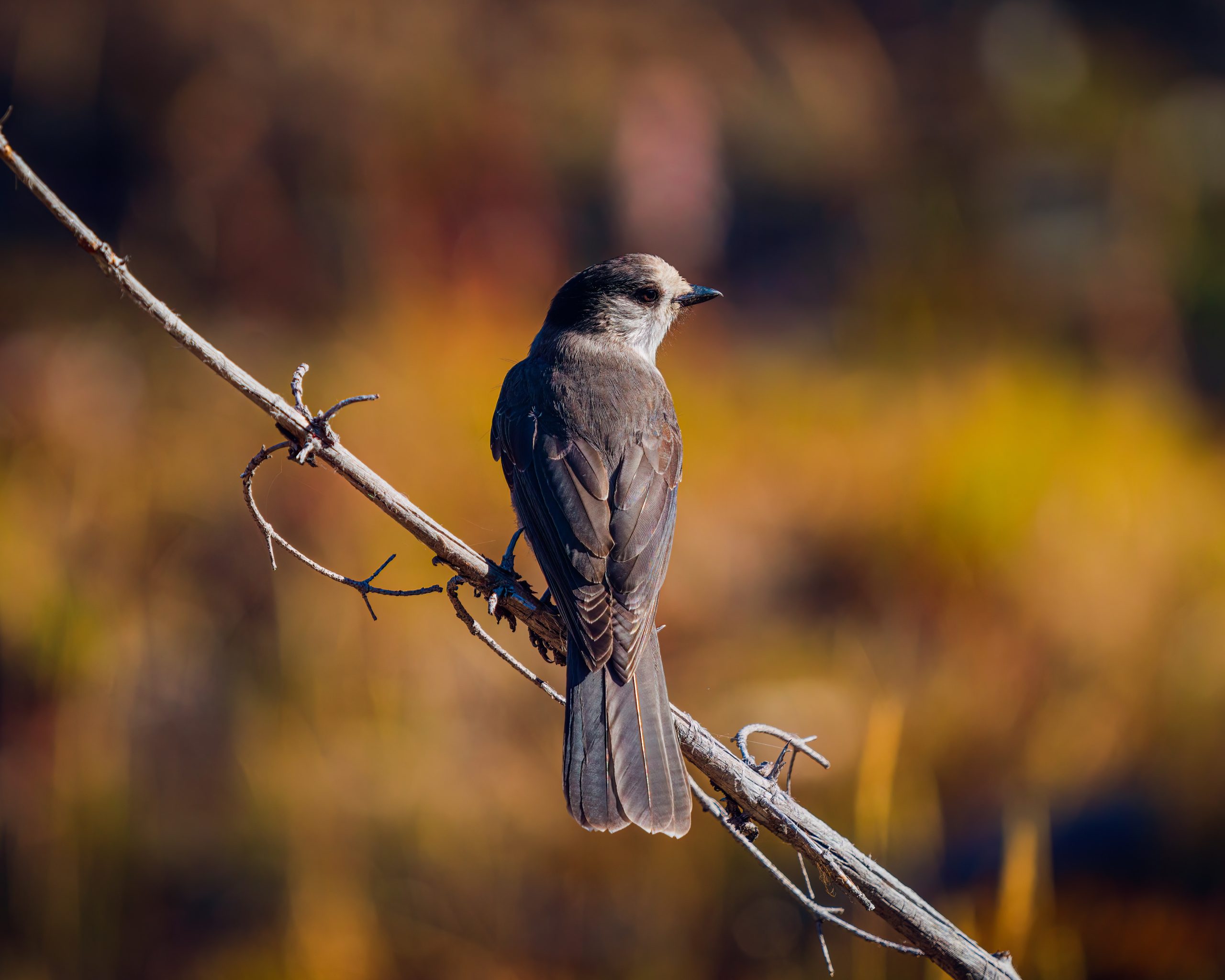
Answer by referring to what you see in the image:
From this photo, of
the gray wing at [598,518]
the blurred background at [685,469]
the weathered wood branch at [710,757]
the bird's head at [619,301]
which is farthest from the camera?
the blurred background at [685,469]

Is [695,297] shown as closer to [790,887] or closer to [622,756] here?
[622,756]

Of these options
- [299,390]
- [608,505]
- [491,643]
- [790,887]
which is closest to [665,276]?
[608,505]

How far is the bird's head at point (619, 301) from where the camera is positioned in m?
4.13

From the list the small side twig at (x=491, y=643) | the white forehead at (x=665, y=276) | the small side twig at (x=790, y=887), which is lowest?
the small side twig at (x=790, y=887)

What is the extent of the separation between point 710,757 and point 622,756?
0.31m

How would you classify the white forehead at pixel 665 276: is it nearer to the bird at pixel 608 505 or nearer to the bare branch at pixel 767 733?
the bird at pixel 608 505

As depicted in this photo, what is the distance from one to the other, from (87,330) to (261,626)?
2775mm

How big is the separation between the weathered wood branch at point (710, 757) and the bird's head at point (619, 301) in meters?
1.67

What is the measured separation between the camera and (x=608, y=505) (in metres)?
3.23

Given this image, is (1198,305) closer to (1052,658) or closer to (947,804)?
(1052,658)

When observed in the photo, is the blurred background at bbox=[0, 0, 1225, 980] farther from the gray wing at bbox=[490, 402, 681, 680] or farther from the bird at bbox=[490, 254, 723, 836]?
the gray wing at bbox=[490, 402, 681, 680]

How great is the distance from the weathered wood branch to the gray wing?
13.3 inches

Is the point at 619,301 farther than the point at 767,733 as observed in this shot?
Yes

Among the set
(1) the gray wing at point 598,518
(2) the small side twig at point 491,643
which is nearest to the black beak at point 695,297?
(1) the gray wing at point 598,518
